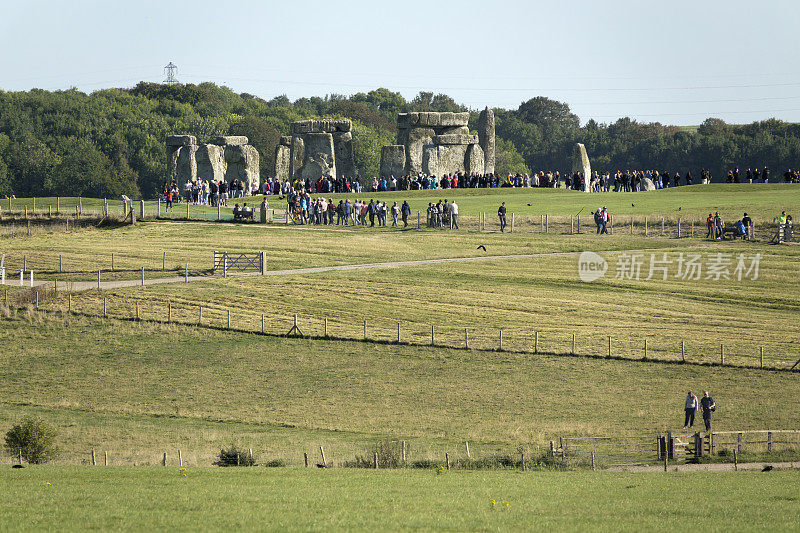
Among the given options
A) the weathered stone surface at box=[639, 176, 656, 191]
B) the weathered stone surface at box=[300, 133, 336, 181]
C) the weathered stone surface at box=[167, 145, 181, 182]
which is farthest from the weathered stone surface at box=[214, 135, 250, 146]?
the weathered stone surface at box=[639, 176, 656, 191]

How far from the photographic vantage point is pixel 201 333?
40.9 meters

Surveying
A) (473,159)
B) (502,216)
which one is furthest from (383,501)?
(473,159)

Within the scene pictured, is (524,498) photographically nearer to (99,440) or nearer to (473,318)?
(99,440)

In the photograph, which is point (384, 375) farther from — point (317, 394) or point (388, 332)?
point (388, 332)

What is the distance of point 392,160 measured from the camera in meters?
78.3

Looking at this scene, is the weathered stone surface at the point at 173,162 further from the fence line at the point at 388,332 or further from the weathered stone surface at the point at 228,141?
the fence line at the point at 388,332

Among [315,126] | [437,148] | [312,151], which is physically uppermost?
[315,126]

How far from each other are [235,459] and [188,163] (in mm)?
51536

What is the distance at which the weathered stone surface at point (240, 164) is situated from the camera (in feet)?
253

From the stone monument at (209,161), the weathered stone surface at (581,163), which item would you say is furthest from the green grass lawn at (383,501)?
the weathered stone surface at (581,163)

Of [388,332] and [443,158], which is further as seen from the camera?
[443,158]

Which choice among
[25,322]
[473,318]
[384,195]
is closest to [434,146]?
[384,195]

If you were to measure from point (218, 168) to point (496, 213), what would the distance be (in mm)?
23482

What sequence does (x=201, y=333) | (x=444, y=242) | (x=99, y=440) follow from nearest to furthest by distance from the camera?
(x=99, y=440) → (x=201, y=333) → (x=444, y=242)
